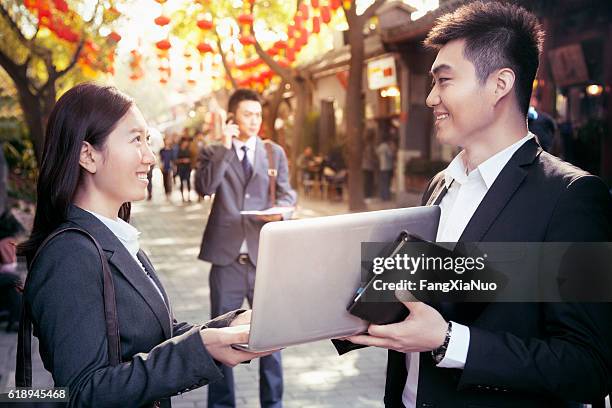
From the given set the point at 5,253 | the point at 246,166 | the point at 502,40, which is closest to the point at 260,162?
the point at 246,166

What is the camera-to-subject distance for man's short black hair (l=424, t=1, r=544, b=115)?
216cm

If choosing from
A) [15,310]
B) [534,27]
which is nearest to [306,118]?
[15,310]

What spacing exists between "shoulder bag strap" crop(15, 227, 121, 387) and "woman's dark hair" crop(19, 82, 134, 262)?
155 millimetres

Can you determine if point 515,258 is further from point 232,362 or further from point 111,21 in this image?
point 111,21

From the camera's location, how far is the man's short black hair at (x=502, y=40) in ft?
7.10

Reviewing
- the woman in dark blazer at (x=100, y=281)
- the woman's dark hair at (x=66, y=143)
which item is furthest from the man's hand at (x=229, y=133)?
the woman's dark hair at (x=66, y=143)

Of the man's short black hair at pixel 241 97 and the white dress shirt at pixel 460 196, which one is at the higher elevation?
the man's short black hair at pixel 241 97

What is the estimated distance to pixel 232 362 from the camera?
6.49 feet

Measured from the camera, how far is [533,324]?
2.02m

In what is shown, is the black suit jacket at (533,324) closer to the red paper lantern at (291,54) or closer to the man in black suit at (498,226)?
the man in black suit at (498,226)

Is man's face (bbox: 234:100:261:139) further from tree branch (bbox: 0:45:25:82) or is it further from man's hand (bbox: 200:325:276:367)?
tree branch (bbox: 0:45:25:82)

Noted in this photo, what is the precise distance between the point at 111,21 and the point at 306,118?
35.7 ft

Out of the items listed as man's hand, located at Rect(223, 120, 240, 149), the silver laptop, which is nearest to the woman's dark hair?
the silver laptop

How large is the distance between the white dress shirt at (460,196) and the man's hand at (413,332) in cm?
42
